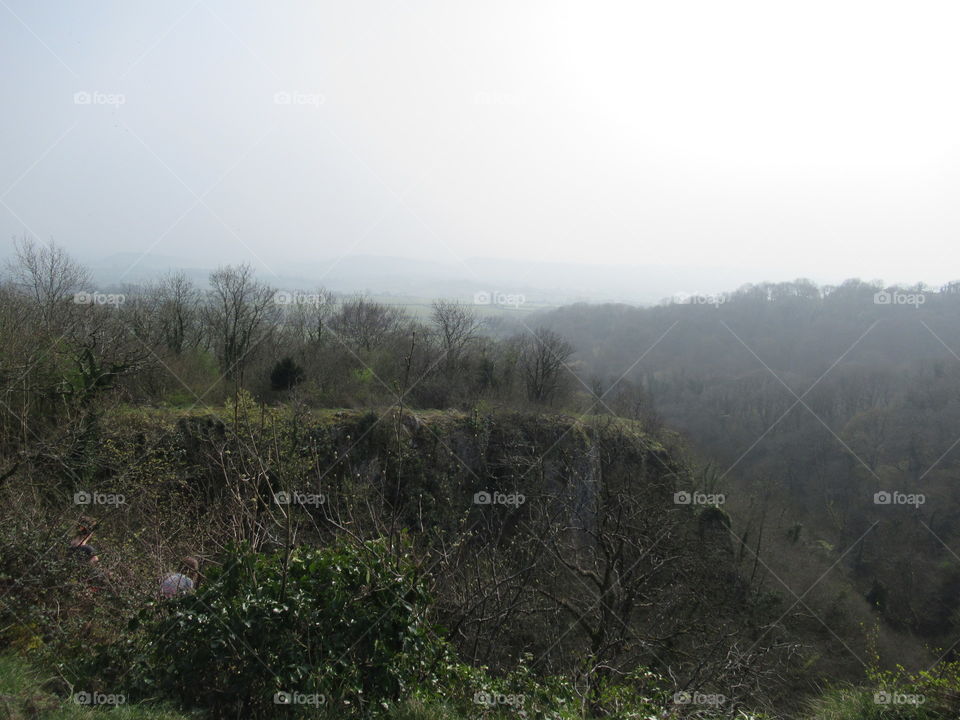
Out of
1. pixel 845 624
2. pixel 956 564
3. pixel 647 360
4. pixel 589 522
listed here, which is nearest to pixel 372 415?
pixel 589 522

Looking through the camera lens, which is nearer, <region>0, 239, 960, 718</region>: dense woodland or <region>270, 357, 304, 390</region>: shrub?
<region>0, 239, 960, 718</region>: dense woodland

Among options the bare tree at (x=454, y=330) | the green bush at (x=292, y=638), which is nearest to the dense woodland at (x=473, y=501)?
the green bush at (x=292, y=638)

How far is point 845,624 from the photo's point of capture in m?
21.7

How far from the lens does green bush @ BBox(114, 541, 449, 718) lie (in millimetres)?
4535

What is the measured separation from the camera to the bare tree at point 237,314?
24766 millimetres

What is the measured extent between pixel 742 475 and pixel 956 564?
1319 cm

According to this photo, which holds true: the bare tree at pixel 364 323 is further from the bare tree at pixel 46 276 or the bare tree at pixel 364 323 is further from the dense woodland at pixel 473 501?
the bare tree at pixel 46 276

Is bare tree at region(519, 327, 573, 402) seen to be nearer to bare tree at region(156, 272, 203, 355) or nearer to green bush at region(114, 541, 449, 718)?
bare tree at region(156, 272, 203, 355)

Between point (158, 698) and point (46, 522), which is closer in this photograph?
point (158, 698)

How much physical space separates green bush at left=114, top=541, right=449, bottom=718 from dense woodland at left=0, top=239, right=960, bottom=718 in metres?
0.02

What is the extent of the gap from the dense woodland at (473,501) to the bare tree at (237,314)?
238 mm

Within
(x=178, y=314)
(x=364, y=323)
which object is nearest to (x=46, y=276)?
(x=178, y=314)

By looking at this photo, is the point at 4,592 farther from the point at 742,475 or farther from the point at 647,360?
the point at 647,360

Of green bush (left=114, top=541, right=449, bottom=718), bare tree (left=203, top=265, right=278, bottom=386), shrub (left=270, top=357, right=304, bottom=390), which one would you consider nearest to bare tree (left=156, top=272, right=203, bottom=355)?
bare tree (left=203, top=265, right=278, bottom=386)
